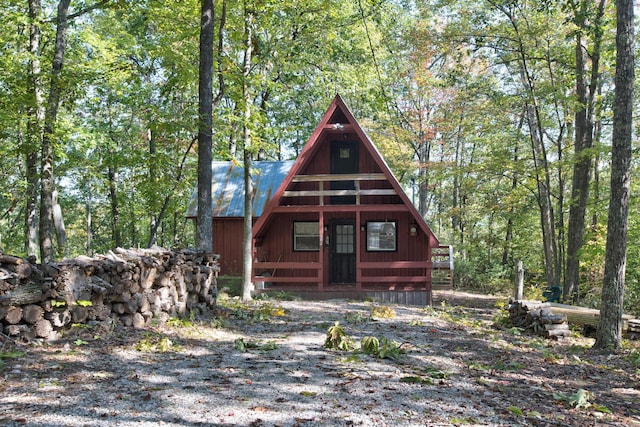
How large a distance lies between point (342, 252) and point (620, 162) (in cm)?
924

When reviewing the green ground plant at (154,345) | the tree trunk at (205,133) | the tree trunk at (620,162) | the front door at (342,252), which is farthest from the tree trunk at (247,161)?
the tree trunk at (620,162)

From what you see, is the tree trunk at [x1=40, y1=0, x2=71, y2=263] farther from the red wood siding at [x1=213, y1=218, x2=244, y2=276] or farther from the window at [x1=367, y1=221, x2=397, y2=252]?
the window at [x1=367, y1=221, x2=397, y2=252]

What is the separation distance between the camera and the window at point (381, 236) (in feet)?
52.3

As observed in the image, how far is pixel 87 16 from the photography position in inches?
941

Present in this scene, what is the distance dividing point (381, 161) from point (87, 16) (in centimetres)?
1829

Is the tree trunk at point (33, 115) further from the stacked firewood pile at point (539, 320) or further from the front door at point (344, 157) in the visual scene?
the stacked firewood pile at point (539, 320)

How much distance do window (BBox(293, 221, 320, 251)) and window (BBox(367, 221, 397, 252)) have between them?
5.81ft

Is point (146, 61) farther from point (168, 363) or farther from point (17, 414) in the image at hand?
point (17, 414)

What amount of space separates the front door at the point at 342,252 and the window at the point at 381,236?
57cm

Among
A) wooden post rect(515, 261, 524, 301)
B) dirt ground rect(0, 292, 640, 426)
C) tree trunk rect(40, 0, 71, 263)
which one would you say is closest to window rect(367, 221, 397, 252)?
wooden post rect(515, 261, 524, 301)

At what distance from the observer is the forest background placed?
12.2 m

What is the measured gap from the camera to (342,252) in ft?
53.6

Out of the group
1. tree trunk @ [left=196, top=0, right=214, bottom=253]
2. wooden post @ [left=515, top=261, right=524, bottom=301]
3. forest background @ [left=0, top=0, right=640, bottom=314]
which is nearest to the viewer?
tree trunk @ [left=196, top=0, right=214, bottom=253]

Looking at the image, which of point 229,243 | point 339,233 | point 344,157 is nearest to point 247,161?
point 344,157
